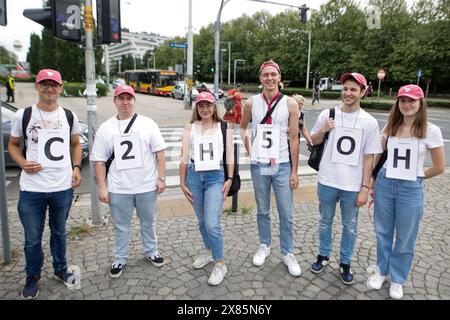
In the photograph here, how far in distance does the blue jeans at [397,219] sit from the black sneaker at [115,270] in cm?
246

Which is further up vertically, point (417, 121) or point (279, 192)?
point (417, 121)

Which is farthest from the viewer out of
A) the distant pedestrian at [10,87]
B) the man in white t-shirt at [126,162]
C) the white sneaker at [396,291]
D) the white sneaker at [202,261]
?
the distant pedestrian at [10,87]

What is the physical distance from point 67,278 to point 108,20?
9.99ft

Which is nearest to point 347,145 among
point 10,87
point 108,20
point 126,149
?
point 126,149

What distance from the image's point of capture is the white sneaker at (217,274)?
326cm

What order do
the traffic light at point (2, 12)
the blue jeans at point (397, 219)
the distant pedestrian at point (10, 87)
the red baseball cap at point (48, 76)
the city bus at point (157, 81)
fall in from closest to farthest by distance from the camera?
the red baseball cap at point (48, 76) < the blue jeans at point (397, 219) < the traffic light at point (2, 12) < the distant pedestrian at point (10, 87) < the city bus at point (157, 81)

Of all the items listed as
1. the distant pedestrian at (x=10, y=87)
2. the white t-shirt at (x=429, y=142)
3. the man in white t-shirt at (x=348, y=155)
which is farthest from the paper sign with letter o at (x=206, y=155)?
the distant pedestrian at (x=10, y=87)

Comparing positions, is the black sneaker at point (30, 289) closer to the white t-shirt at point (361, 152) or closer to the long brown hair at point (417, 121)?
the white t-shirt at point (361, 152)

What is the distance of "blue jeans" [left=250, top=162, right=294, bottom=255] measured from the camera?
336cm

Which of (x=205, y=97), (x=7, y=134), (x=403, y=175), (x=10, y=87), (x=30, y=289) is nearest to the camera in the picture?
(x=403, y=175)

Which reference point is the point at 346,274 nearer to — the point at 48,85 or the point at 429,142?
the point at 429,142

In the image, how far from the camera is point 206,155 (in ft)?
10.5

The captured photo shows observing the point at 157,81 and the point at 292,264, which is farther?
the point at 157,81
